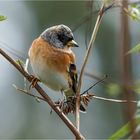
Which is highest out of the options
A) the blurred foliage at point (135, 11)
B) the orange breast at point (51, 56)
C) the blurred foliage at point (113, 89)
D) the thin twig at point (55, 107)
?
the blurred foliage at point (113, 89)

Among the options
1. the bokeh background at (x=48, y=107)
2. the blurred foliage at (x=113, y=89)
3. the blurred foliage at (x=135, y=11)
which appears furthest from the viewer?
the bokeh background at (x=48, y=107)

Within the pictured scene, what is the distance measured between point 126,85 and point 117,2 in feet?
4.12

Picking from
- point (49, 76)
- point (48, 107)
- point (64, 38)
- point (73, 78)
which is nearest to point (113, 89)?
point (49, 76)

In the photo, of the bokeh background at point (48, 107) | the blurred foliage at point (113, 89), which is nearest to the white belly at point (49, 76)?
the blurred foliage at point (113, 89)

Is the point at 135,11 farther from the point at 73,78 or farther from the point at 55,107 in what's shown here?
the point at 73,78

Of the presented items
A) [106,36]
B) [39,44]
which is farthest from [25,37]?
[39,44]

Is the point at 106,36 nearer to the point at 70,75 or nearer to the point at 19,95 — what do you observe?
the point at 19,95

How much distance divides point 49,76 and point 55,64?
124mm

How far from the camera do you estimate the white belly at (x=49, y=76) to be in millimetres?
4703

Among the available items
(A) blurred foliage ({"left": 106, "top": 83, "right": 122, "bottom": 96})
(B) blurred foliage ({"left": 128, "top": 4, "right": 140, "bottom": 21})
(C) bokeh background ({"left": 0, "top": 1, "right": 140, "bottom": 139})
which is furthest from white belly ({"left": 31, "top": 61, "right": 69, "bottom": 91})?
(C) bokeh background ({"left": 0, "top": 1, "right": 140, "bottom": 139})

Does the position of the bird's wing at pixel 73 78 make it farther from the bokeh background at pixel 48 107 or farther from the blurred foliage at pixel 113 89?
the bokeh background at pixel 48 107

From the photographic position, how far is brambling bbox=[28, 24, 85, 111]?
474cm

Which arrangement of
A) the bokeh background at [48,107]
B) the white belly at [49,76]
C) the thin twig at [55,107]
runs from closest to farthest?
the thin twig at [55,107]
the white belly at [49,76]
the bokeh background at [48,107]

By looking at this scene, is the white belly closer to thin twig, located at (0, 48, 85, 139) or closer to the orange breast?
the orange breast
